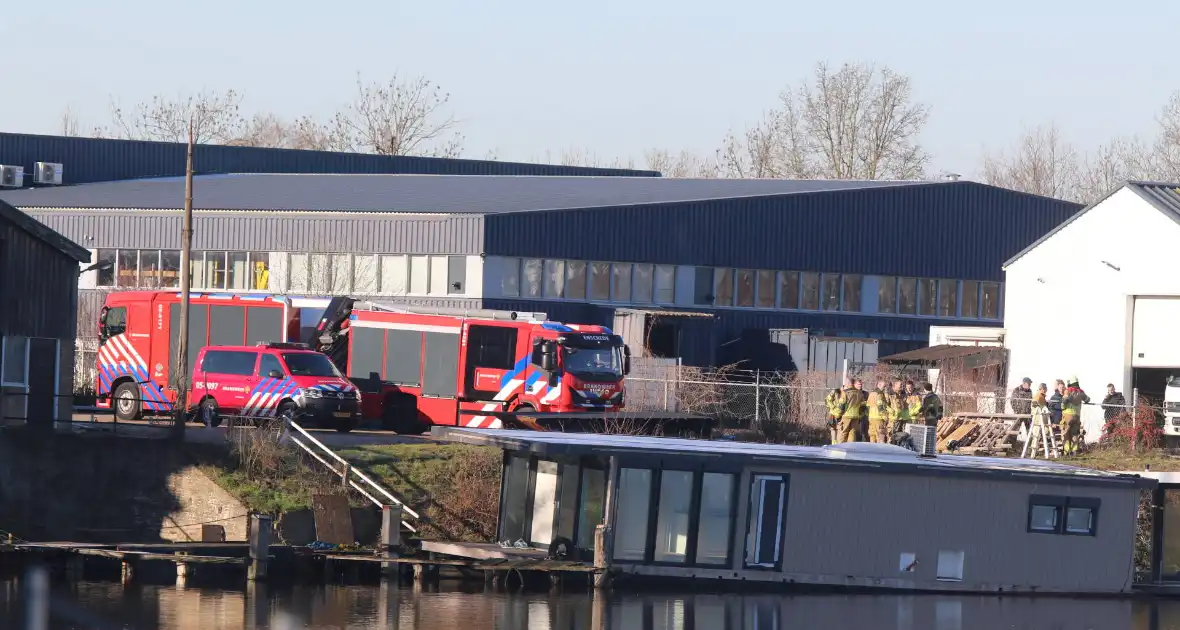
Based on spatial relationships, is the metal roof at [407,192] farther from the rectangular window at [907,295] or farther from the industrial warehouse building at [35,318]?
the industrial warehouse building at [35,318]

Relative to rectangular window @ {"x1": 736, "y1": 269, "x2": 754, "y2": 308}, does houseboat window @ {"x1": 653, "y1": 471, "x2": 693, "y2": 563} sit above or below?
below

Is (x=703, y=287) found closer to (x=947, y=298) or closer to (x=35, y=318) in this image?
(x=947, y=298)

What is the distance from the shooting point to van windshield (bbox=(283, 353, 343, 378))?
125 feet

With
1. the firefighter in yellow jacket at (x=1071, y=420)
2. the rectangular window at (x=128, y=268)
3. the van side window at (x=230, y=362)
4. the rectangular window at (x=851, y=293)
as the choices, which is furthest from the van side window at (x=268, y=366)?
the rectangular window at (x=851, y=293)

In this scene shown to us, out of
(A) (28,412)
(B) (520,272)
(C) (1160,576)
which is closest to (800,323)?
(B) (520,272)

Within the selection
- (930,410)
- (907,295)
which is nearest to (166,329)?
(930,410)

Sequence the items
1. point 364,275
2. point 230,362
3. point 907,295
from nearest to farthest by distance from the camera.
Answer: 1. point 230,362
2. point 364,275
3. point 907,295

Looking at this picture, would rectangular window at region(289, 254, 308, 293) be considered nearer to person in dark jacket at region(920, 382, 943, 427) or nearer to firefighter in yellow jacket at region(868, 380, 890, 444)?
firefighter in yellow jacket at region(868, 380, 890, 444)

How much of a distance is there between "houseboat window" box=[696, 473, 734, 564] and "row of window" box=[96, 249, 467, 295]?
83.7ft

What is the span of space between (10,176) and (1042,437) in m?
46.1

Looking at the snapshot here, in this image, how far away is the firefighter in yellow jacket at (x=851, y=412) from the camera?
3547 cm

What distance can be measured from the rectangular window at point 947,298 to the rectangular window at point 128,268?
26.5 m

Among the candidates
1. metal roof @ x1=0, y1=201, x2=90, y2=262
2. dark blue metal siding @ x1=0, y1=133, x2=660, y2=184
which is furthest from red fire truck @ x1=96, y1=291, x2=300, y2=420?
dark blue metal siding @ x1=0, y1=133, x2=660, y2=184

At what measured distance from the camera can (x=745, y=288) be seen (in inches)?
2356
